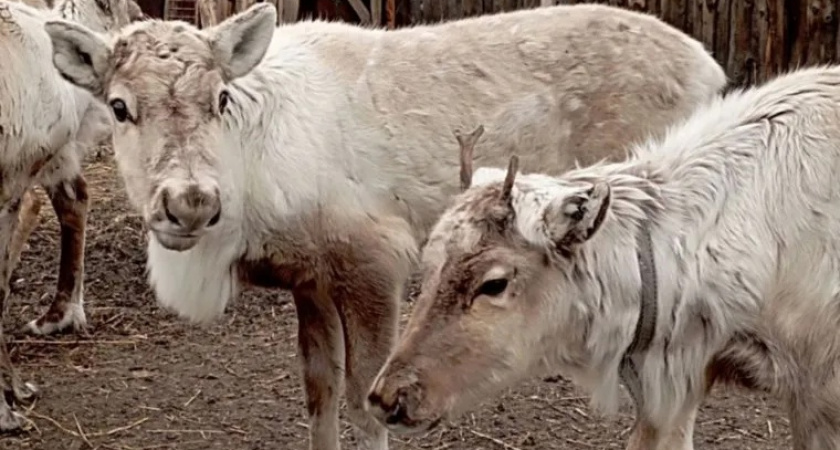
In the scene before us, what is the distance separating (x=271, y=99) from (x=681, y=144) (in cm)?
166

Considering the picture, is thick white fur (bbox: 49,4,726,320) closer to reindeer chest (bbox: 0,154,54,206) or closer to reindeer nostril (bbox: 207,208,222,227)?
reindeer nostril (bbox: 207,208,222,227)

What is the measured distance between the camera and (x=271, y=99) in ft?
17.0

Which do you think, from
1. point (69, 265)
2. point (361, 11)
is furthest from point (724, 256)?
point (361, 11)

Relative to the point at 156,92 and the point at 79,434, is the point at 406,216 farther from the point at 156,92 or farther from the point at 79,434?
the point at 79,434

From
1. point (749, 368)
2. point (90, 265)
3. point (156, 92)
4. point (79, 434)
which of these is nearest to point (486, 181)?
point (749, 368)

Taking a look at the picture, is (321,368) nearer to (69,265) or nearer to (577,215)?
(577,215)

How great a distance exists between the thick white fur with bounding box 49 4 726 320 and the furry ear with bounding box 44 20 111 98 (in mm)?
A: 26

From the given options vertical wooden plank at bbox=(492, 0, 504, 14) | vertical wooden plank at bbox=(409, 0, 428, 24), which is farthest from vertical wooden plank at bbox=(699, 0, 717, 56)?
vertical wooden plank at bbox=(409, 0, 428, 24)

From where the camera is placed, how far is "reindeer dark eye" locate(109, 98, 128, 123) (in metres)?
4.71

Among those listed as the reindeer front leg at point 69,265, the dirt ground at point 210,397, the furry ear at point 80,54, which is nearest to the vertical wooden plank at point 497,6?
the dirt ground at point 210,397

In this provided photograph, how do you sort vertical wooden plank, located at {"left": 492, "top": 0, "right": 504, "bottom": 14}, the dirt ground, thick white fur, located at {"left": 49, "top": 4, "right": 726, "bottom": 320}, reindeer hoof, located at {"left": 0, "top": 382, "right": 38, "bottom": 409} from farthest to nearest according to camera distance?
vertical wooden plank, located at {"left": 492, "top": 0, "right": 504, "bottom": 14}
reindeer hoof, located at {"left": 0, "top": 382, "right": 38, "bottom": 409}
the dirt ground
thick white fur, located at {"left": 49, "top": 4, "right": 726, "bottom": 320}

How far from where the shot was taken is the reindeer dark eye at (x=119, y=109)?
4707 mm

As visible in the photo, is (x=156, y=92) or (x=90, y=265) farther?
(x=90, y=265)

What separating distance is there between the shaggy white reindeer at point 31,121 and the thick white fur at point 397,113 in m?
1.42
